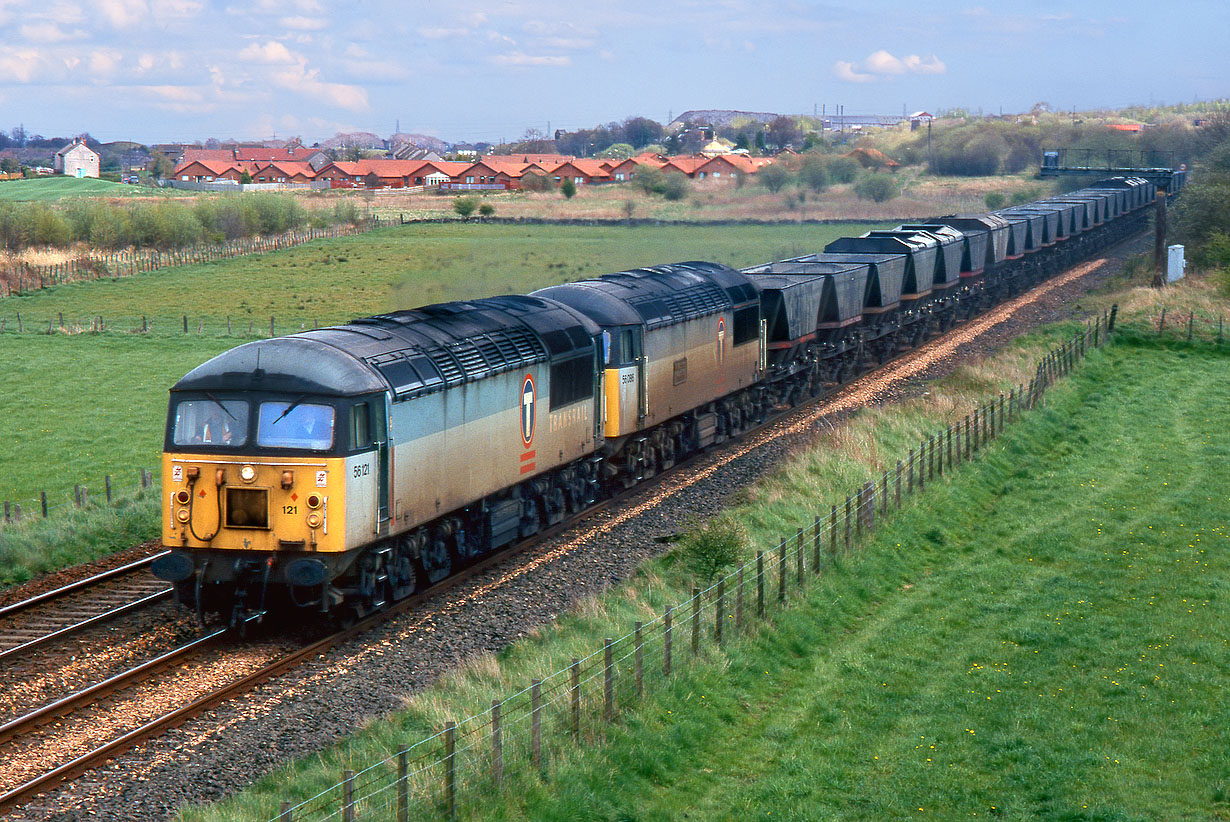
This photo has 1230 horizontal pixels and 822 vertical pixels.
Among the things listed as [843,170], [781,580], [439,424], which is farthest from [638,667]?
[843,170]

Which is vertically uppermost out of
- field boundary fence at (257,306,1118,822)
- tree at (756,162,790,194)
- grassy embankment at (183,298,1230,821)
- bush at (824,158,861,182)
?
bush at (824,158,861,182)

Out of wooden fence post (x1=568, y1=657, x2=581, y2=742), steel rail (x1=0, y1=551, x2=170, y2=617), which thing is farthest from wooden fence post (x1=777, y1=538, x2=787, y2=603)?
steel rail (x1=0, y1=551, x2=170, y2=617)

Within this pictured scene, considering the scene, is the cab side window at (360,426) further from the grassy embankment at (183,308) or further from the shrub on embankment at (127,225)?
the shrub on embankment at (127,225)

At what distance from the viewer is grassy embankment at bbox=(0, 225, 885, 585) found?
3062cm

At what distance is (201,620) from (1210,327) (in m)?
36.6

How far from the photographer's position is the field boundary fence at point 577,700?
11.1 metres

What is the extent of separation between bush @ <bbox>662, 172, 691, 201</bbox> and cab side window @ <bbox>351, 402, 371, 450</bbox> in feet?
298

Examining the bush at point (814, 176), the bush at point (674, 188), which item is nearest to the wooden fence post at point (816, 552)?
the bush at point (814, 176)

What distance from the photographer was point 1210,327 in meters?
42.8

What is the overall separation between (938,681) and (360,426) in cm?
770

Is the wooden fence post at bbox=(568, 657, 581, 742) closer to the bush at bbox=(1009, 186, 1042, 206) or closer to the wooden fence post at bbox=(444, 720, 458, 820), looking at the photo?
the wooden fence post at bbox=(444, 720, 458, 820)

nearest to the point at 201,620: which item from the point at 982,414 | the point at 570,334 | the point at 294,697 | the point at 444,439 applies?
the point at 294,697

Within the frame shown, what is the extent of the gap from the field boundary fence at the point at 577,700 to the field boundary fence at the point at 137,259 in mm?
54440

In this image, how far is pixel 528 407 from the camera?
20.5 metres
